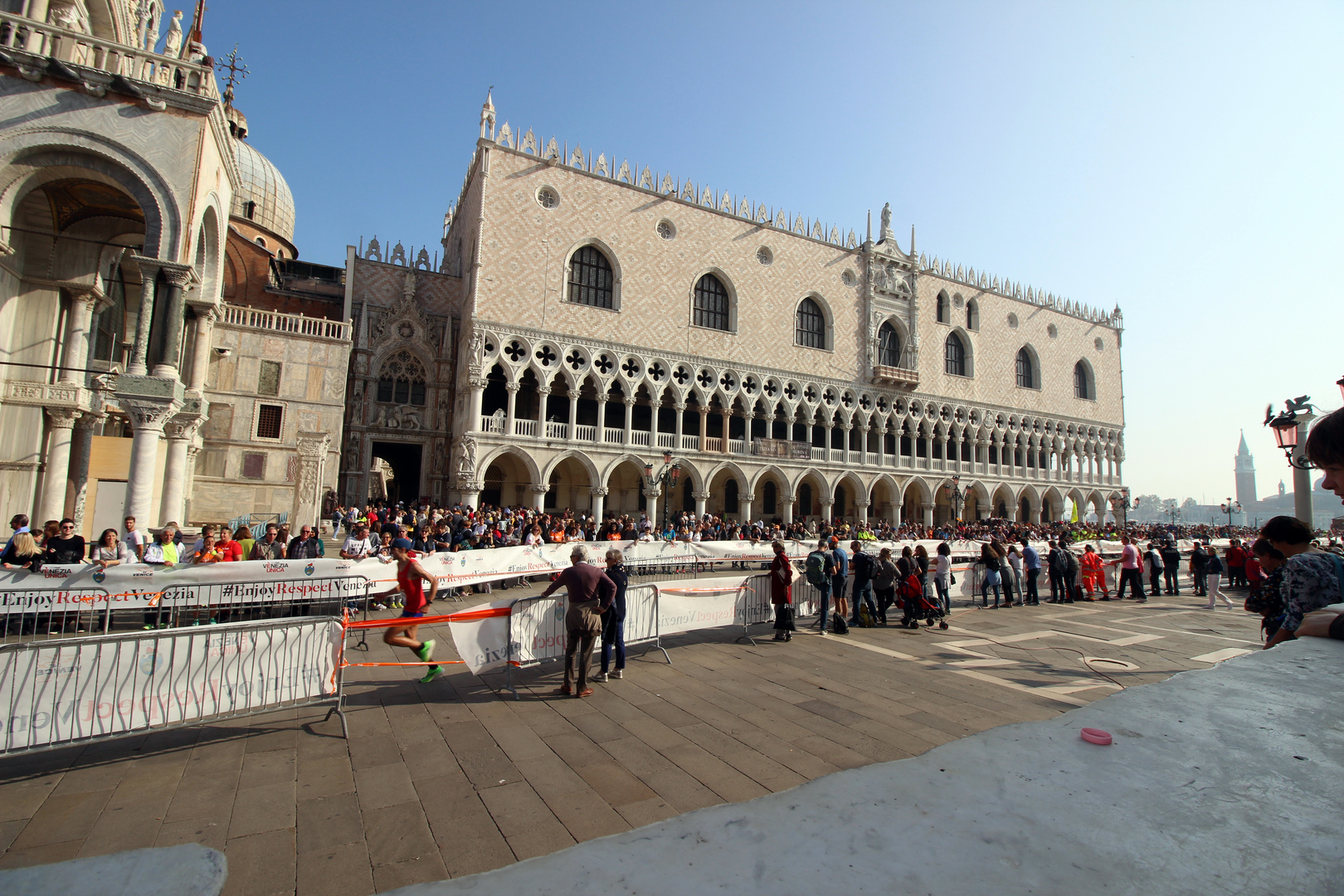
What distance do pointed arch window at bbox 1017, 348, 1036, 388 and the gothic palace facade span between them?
1.90 m

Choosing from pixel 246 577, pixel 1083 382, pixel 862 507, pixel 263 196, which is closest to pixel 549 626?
pixel 246 577

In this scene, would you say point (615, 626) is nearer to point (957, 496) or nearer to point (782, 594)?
point (782, 594)

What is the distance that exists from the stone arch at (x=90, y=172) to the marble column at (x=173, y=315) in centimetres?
36

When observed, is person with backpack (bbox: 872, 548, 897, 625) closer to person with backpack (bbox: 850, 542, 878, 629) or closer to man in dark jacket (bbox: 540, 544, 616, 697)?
person with backpack (bbox: 850, 542, 878, 629)

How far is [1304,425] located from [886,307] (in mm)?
21592

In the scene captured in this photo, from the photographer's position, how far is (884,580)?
1024 centimetres

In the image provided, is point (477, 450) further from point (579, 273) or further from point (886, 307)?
point (886, 307)

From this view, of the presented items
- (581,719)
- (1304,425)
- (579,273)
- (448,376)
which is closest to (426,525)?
(581,719)

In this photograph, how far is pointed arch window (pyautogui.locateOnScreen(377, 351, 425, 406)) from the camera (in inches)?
1013

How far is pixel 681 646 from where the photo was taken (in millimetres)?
8516

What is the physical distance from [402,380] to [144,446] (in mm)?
14118

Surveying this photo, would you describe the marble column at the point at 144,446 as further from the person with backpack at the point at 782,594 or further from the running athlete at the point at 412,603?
the person with backpack at the point at 782,594

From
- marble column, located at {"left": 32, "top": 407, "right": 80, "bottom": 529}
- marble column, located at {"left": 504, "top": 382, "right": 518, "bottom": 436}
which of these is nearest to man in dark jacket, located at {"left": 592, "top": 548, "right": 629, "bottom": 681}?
marble column, located at {"left": 32, "top": 407, "right": 80, "bottom": 529}

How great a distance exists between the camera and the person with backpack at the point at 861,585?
33.6ft
